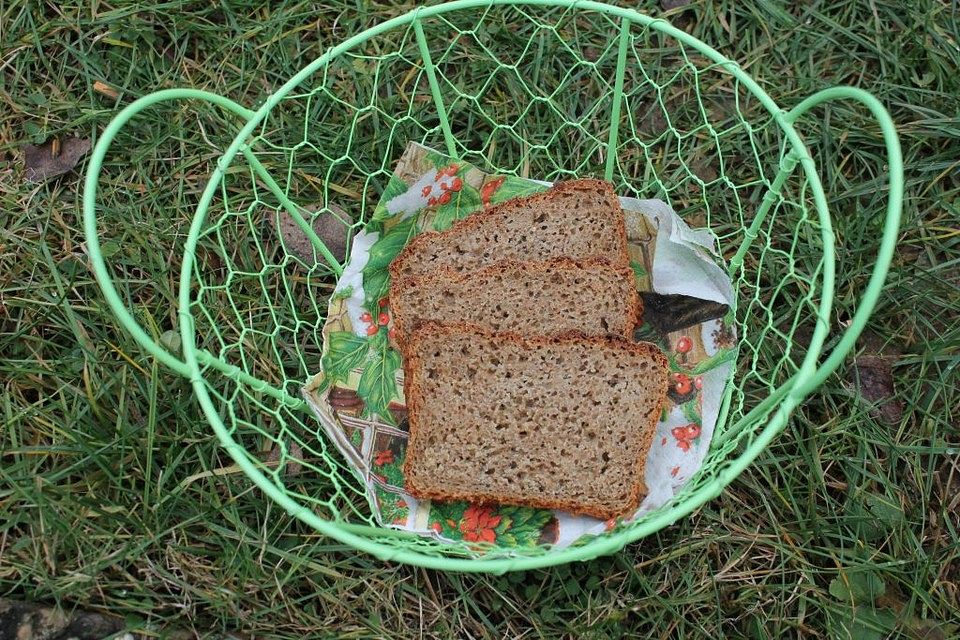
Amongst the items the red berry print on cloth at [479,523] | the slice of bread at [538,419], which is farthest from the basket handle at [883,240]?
the red berry print on cloth at [479,523]

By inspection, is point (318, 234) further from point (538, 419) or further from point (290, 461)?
point (538, 419)

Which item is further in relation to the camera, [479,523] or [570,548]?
[479,523]

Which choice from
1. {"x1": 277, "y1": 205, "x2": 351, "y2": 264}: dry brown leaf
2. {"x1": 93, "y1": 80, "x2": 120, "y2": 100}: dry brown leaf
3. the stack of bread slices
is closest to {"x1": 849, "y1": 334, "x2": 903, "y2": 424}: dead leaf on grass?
the stack of bread slices

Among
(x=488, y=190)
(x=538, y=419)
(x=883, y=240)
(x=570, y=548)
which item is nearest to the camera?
(x=883, y=240)

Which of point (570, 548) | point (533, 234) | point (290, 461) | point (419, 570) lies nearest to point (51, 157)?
point (290, 461)

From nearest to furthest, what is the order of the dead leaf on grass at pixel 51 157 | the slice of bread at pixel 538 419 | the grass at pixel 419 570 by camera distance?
the slice of bread at pixel 538 419, the grass at pixel 419 570, the dead leaf on grass at pixel 51 157

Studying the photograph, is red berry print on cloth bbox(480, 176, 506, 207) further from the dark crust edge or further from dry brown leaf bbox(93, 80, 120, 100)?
dry brown leaf bbox(93, 80, 120, 100)

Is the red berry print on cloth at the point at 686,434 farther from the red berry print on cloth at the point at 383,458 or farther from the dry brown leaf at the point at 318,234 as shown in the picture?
the dry brown leaf at the point at 318,234
